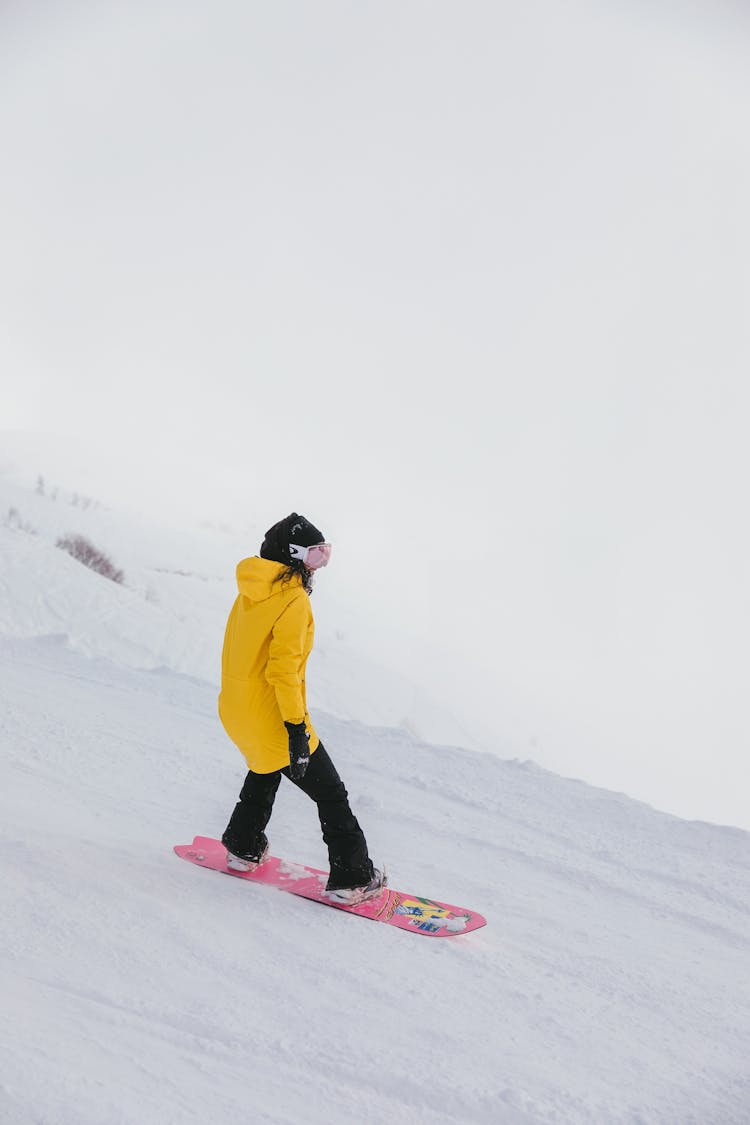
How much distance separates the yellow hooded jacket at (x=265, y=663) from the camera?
3.23 m

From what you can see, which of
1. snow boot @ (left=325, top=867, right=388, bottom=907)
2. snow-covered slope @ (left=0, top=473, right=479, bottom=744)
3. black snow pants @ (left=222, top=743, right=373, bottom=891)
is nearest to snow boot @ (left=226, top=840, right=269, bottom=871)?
black snow pants @ (left=222, top=743, right=373, bottom=891)

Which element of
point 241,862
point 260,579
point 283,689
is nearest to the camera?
point 283,689

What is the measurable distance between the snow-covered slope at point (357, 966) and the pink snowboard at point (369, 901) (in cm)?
9

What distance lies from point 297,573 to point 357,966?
1588mm

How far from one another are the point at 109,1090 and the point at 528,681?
872 inches

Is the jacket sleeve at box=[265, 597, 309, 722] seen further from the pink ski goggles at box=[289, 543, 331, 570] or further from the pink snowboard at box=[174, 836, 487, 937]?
the pink snowboard at box=[174, 836, 487, 937]

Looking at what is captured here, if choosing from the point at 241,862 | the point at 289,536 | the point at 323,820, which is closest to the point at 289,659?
the point at 289,536

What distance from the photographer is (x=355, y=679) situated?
13016 millimetres

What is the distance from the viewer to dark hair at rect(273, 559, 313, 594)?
3322 millimetres

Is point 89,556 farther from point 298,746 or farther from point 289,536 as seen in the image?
point 298,746

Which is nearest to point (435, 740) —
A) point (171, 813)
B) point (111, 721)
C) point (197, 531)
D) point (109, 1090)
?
point (111, 721)

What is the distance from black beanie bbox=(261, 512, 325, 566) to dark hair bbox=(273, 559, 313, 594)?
32 millimetres

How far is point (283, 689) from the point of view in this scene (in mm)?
3209

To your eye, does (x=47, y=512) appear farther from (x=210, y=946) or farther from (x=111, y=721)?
(x=210, y=946)
